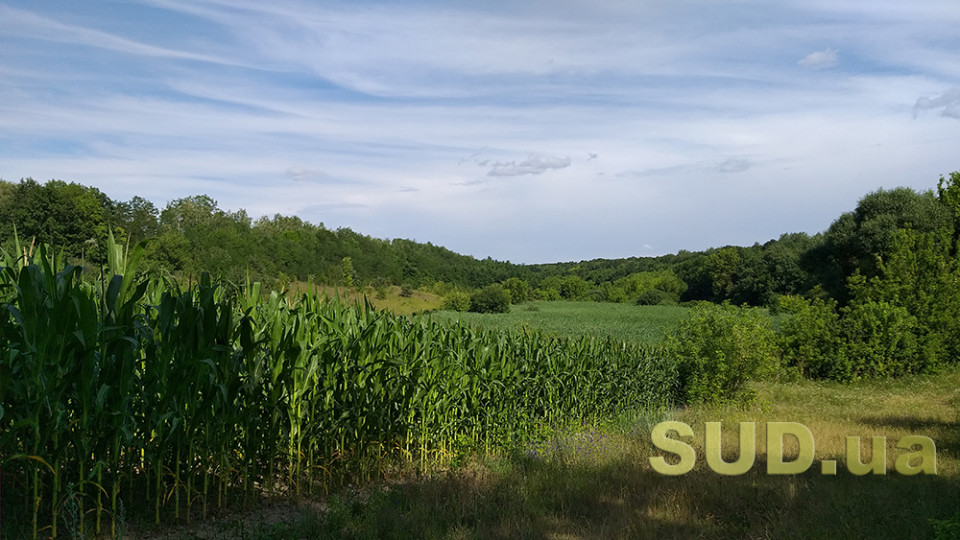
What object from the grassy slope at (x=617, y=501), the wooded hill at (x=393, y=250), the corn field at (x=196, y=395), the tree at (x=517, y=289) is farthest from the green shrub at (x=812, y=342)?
the tree at (x=517, y=289)

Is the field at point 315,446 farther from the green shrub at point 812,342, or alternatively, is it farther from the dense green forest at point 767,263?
the green shrub at point 812,342

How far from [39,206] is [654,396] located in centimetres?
3417

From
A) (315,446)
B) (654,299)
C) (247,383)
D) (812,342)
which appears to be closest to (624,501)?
(315,446)

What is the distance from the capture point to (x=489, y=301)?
57375 millimetres

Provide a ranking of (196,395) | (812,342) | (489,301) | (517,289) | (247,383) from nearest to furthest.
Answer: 1. (196,395)
2. (247,383)
3. (812,342)
4. (489,301)
5. (517,289)

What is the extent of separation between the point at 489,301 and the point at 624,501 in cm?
5138

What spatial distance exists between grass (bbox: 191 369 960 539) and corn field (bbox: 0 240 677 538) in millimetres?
649

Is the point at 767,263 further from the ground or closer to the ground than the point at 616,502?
further from the ground

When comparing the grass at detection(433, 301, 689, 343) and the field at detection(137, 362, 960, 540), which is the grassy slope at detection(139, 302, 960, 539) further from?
the grass at detection(433, 301, 689, 343)

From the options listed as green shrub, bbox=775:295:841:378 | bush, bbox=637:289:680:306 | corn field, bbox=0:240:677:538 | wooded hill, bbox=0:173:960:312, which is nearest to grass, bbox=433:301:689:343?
wooded hill, bbox=0:173:960:312

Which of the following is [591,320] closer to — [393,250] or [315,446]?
[393,250]

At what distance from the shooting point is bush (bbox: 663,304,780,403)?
14648mm

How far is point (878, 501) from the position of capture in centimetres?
569

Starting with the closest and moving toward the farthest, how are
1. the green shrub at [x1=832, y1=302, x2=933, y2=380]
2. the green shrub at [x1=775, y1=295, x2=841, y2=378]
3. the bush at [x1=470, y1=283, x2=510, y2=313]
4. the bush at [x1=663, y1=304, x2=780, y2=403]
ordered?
the bush at [x1=663, y1=304, x2=780, y2=403] → the green shrub at [x1=832, y1=302, x2=933, y2=380] → the green shrub at [x1=775, y1=295, x2=841, y2=378] → the bush at [x1=470, y1=283, x2=510, y2=313]
